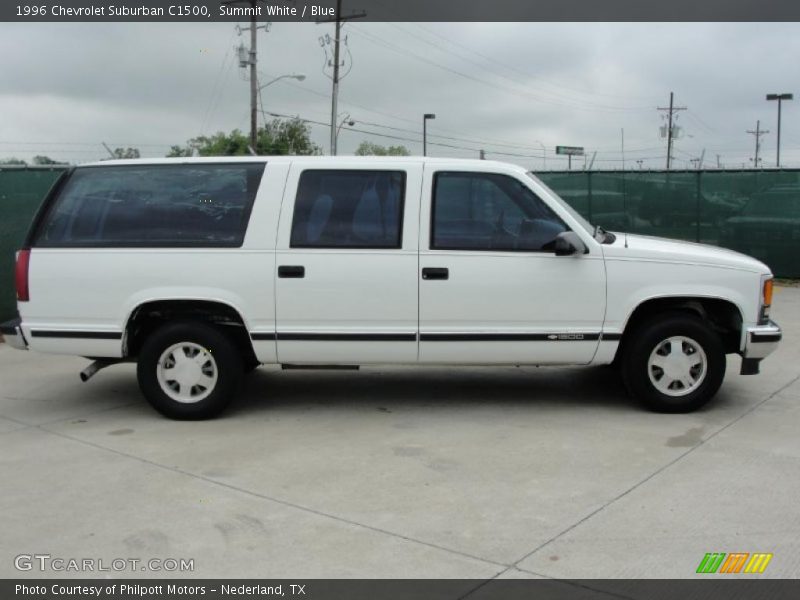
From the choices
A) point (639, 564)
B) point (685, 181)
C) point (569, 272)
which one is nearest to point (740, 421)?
point (569, 272)

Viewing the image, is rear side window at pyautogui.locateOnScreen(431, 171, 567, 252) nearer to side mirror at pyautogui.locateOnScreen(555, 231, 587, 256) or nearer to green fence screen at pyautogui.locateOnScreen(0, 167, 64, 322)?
side mirror at pyautogui.locateOnScreen(555, 231, 587, 256)

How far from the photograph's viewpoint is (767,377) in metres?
7.74

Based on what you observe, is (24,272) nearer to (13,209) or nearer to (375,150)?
(13,209)

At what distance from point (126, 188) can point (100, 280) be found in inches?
29.1

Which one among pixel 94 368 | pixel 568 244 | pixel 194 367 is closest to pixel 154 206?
pixel 194 367

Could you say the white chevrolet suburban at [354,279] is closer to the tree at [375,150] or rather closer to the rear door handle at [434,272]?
the rear door handle at [434,272]

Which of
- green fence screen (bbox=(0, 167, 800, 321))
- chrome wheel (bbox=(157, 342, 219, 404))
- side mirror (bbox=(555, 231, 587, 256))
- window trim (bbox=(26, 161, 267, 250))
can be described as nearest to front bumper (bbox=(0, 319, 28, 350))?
window trim (bbox=(26, 161, 267, 250))

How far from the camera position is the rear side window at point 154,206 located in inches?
246

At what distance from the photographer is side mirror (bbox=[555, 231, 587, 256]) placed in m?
6.05

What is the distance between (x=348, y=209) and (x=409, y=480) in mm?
2209

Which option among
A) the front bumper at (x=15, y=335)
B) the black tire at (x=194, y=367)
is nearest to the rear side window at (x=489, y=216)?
the black tire at (x=194, y=367)

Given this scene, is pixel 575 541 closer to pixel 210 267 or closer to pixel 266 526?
pixel 266 526
